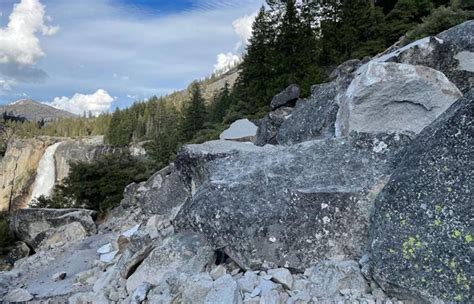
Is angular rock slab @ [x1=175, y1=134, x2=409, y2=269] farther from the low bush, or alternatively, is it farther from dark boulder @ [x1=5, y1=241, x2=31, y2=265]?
the low bush

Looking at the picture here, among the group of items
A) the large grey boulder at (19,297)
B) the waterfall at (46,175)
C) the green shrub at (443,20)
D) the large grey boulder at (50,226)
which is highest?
the green shrub at (443,20)

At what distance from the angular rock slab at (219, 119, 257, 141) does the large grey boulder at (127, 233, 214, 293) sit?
8.43 metres

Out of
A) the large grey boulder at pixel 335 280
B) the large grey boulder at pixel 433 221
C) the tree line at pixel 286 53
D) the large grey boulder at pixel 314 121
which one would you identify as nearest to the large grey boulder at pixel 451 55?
the large grey boulder at pixel 314 121

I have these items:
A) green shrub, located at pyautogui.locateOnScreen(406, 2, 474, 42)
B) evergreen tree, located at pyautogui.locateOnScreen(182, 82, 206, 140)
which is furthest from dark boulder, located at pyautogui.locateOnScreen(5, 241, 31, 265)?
evergreen tree, located at pyautogui.locateOnScreen(182, 82, 206, 140)

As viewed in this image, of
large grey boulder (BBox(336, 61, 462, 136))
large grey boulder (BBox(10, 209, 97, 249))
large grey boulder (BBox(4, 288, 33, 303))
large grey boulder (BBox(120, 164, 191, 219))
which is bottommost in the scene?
large grey boulder (BBox(10, 209, 97, 249))

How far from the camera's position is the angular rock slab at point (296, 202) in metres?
4.78

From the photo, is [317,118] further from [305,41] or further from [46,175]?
[46,175]

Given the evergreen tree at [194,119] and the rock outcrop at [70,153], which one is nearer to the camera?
the evergreen tree at [194,119]

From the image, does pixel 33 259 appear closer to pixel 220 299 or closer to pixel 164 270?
pixel 164 270

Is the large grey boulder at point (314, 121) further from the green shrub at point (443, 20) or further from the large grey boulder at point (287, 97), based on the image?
the large grey boulder at point (287, 97)

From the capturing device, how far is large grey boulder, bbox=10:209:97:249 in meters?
12.3

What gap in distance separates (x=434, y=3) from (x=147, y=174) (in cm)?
2636

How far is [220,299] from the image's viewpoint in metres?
4.18

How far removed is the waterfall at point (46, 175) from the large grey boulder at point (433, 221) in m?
66.8
